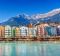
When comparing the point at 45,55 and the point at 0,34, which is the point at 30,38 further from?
the point at 45,55

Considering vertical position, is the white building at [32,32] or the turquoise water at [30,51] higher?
the white building at [32,32]

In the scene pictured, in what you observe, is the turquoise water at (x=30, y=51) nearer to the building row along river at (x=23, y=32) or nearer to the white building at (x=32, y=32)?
the building row along river at (x=23, y=32)

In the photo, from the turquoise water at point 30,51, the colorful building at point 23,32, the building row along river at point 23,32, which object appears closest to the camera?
the turquoise water at point 30,51

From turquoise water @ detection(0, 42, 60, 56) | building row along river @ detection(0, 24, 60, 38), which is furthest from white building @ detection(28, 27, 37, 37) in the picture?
turquoise water @ detection(0, 42, 60, 56)

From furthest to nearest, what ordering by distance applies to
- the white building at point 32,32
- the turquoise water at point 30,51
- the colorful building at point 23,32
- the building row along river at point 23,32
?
the white building at point 32,32, the building row along river at point 23,32, the colorful building at point 23,32, the turquoise water at point 30,51

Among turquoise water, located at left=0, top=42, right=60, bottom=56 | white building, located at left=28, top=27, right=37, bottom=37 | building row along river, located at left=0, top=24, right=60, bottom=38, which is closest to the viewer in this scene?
turquoise water, located at left=0, top=42, right=60, bottom=56

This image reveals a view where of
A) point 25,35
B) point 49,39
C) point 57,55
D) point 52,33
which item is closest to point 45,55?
point 57,55

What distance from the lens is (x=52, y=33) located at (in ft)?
374

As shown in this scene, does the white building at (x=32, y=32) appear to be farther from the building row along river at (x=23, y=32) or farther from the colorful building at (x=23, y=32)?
the colorful building at (x=23, y=32)

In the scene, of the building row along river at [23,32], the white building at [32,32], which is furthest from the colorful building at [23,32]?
the white building at [32,32]

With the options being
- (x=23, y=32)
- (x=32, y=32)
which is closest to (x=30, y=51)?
(x=23, y=32)

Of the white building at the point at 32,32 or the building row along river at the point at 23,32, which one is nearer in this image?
the building row along river at the point at 23,32

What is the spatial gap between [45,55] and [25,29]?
84853 millimetres

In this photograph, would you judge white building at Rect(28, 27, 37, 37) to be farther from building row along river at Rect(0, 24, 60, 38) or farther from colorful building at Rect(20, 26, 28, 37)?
colorful building at Rect(20, 26, 28, 37)
